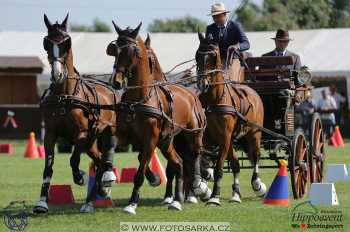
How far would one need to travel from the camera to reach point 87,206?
478 inches

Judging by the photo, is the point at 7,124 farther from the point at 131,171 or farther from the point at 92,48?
the point at 131,171

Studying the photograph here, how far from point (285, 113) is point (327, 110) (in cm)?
1799

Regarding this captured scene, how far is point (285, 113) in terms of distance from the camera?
47.1 ft

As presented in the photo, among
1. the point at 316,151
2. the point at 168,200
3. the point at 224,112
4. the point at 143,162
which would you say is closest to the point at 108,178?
the point at 143,162

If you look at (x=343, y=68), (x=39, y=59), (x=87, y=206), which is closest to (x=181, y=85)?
(x=87, y=206)

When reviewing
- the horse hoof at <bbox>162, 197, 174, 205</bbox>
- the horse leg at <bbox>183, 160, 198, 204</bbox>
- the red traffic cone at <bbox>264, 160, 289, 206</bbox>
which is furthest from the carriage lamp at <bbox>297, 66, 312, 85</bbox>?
the horse hoof at <bbox>162, 197, 174, 205</bbox>

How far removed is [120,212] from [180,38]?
2813cm

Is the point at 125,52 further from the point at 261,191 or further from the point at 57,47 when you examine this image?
the point at 261,191

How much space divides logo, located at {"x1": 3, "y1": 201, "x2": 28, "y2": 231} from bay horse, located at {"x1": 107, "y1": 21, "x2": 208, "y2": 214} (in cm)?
130

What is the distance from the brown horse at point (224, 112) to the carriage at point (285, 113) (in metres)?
0.34

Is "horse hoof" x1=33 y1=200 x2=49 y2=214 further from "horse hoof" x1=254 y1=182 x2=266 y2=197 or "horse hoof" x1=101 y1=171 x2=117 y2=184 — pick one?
"horse hoof" x1=254 y1=182 x2=266 y2=197

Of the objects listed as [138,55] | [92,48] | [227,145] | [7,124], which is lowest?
[7,124]

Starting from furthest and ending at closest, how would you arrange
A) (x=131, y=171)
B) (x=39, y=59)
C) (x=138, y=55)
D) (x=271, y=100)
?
(x=39, y=59) → (x=131, y=171) → (x=271, y=100) → (x=138, y=55)

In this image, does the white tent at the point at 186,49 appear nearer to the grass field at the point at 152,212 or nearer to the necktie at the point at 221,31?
the grass field at the point at 152,212
